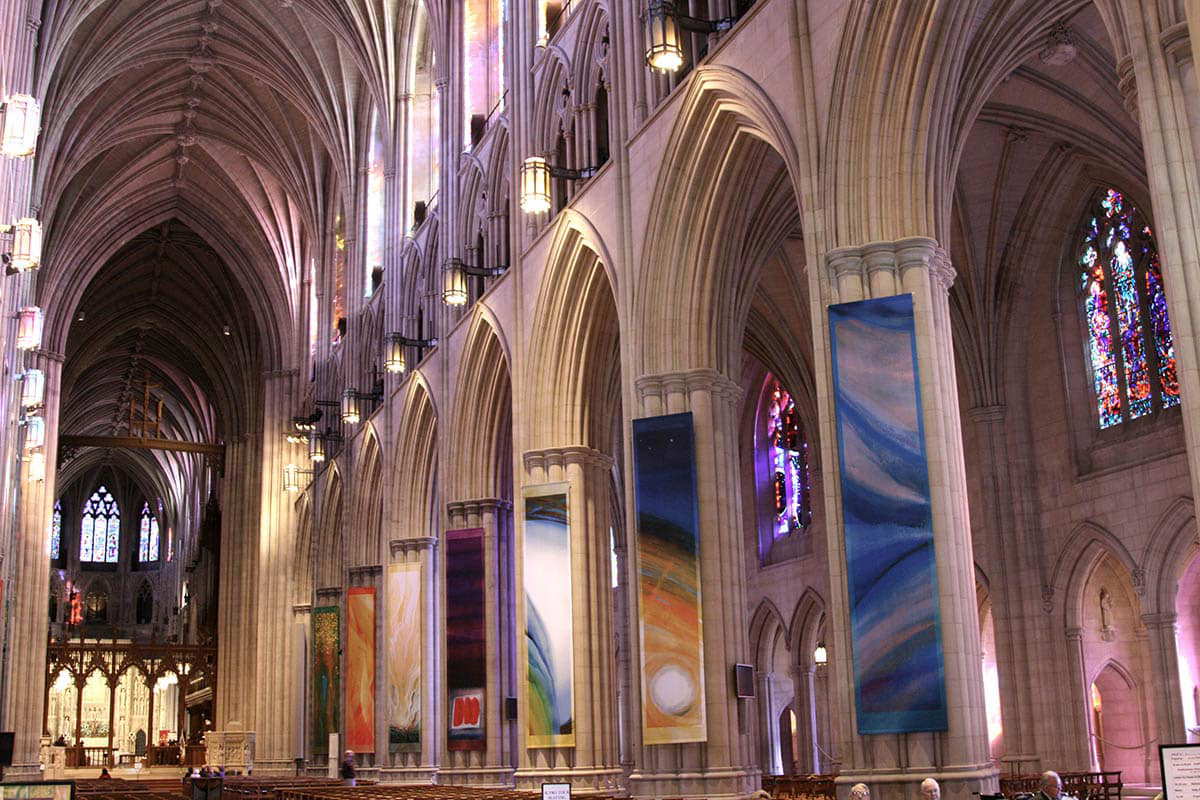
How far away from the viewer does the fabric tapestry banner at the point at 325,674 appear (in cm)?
3269

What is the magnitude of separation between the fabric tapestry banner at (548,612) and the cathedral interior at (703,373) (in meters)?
0.06

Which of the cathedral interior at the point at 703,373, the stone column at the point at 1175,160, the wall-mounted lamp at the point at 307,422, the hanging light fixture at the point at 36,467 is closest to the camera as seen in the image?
the stone column at the point at 1175,160

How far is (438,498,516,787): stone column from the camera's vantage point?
73.1 ft

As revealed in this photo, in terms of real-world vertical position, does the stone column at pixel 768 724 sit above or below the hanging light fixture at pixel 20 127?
below

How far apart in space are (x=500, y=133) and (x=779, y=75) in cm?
989

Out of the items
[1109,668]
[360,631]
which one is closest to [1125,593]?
[1109,668]

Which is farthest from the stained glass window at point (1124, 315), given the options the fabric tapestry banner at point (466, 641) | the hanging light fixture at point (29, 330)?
the hanging light fixture at point (29, 330)

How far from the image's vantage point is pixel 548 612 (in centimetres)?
1920

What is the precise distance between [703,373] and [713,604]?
2.92 m

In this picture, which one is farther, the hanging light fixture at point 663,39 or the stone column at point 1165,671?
the stone column at point 1165,671

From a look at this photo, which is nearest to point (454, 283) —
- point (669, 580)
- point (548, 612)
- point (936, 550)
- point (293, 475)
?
point (548, 612)

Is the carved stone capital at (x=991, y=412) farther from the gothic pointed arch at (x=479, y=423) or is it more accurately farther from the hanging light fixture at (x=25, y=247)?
the hanging light fixture at (x=25, y=247)

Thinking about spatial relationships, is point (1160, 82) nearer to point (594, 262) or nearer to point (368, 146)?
point (594, 262)

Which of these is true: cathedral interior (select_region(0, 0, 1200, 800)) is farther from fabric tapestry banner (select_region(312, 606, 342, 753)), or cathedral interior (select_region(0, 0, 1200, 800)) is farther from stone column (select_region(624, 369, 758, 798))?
fabric tapestry banner (select_region(312, 606, 342, 753))
